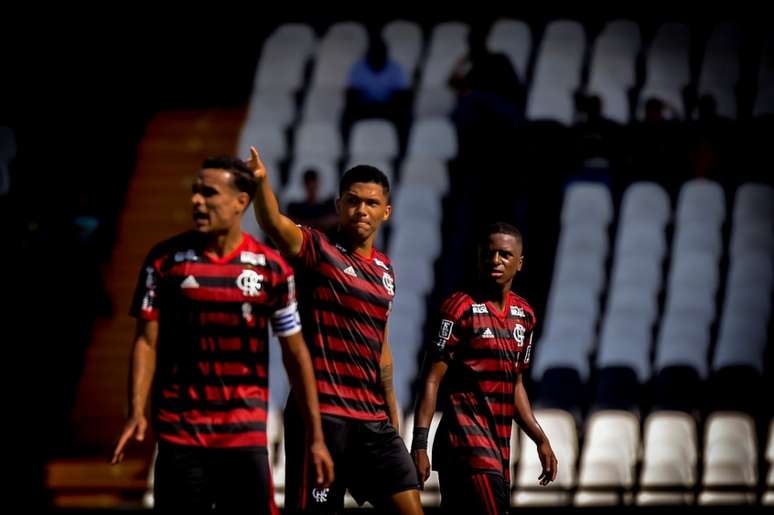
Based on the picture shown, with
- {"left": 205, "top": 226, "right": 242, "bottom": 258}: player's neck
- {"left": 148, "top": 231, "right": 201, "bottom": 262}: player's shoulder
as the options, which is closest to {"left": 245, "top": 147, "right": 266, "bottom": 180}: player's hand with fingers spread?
{"left": 205, "top": 226, "right": 242, "bottom": 258}: player's neck

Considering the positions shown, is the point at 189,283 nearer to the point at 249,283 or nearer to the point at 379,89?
the point at 249,283

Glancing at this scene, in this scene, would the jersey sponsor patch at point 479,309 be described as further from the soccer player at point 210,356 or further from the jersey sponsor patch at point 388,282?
the soccer player at point 210,356

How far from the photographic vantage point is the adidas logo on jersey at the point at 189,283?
Result: 4.61 m

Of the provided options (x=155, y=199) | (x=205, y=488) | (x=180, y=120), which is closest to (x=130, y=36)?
(x=180, y=120)

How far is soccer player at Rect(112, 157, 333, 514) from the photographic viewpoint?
4.59 metres

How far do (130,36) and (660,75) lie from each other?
517 cm

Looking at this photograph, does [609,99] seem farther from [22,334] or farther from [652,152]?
[22,334]

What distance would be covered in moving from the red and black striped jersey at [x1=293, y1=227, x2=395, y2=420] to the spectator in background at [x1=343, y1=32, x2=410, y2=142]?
6.32 meters

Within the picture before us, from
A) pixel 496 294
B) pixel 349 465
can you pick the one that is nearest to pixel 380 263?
pixel 496 294

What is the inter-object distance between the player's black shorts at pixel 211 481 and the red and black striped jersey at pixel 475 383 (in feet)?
4.08

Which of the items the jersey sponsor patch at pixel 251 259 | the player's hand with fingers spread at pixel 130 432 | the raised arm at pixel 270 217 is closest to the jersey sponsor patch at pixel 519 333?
the raised arm at pixel 270 217

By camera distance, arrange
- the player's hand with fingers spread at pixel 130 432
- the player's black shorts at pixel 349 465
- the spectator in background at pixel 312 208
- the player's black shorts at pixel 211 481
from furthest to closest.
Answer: the spectator in background at pixel 312 208, the player's black shorts at pixel 349 465, the player's black shorts at pixel 211 481, the player's hand with fingers spread at pixel 130 432

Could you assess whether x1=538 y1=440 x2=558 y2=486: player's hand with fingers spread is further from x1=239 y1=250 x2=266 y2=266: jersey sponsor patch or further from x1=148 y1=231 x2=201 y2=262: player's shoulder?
x1=148 y1=231 x2=201 y2=262: player's shoulder

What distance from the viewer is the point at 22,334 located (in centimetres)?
957
